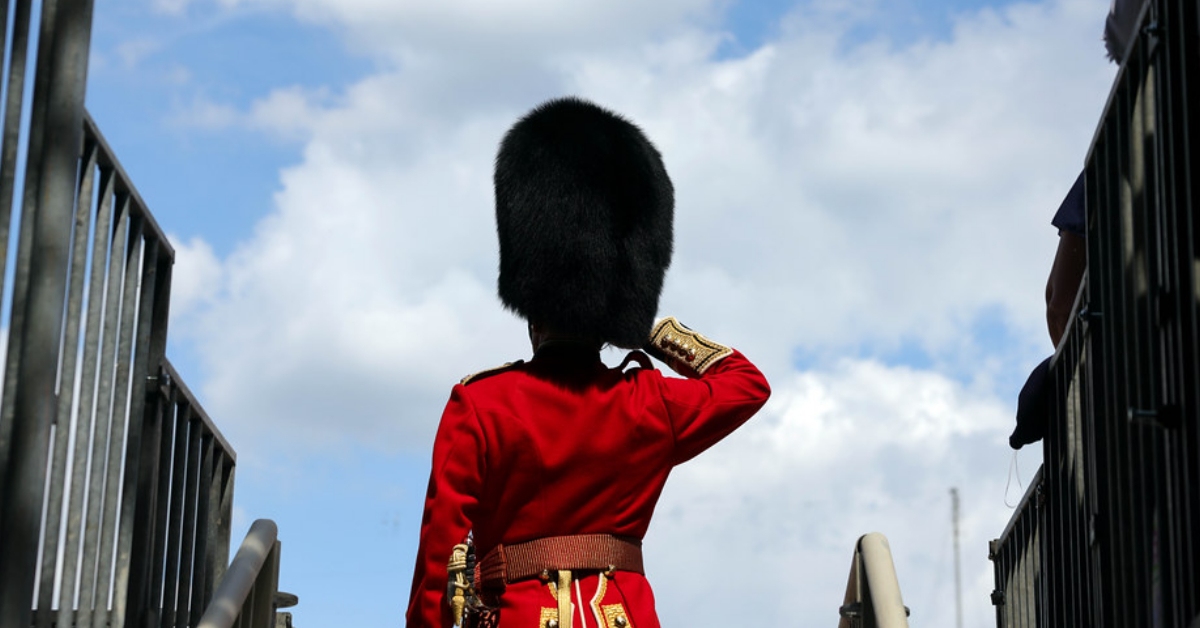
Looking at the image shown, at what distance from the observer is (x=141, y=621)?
5496mm

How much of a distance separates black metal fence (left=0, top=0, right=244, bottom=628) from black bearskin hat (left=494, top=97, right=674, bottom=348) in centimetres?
110

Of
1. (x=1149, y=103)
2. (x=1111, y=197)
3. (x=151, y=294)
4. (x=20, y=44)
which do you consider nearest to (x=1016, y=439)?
(x=1111, y=197)

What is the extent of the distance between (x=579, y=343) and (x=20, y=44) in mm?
1591

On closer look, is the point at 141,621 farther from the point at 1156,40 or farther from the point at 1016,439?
the point at 1156,40

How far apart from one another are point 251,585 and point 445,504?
0.96 metres

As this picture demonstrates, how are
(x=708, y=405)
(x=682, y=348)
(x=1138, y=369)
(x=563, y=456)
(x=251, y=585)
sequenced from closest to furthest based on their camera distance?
(x=1138, y=369) < (x=563, y=456) < (x=708, y=405) < (x=682, y=348) < (x=251, y=585)

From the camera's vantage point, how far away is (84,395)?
16.0 ft

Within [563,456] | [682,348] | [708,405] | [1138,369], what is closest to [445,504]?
[563,456]

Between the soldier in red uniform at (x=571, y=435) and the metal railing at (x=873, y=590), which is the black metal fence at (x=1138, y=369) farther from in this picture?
the soldier in red uniform at (x=571, y=435)

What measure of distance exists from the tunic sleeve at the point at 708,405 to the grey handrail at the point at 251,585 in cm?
125

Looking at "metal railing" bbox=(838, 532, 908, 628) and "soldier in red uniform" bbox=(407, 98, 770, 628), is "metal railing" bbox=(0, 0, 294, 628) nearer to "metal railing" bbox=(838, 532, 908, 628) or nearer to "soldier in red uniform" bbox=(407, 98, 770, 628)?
"soldier in red uniform" bbox=(407, 98, 770, 628)

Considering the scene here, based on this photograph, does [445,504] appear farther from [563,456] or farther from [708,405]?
[708,405]

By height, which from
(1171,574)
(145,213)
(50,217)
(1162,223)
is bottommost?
(1171,574)

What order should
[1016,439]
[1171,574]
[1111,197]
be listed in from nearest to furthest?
[1171,574] < [1111,197] < [1016,439]
